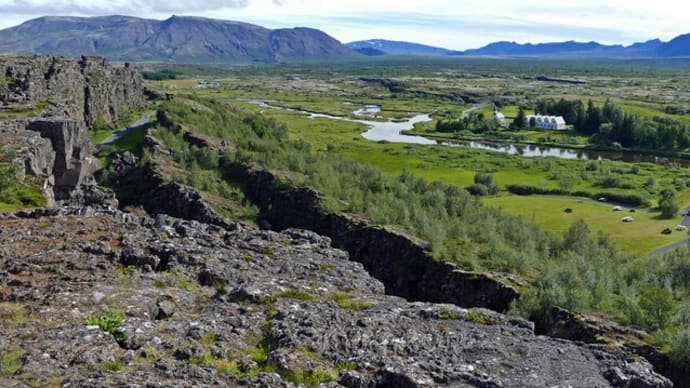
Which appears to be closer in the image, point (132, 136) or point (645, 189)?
point (132, 136)

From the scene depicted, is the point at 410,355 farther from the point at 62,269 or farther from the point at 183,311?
the point at 62,269

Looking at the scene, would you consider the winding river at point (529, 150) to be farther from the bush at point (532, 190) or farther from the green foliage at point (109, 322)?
the green foliage at point (109, 322)

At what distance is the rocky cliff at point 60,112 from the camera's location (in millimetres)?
42062

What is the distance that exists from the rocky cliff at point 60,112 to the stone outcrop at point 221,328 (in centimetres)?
1315

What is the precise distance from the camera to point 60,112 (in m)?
61.2

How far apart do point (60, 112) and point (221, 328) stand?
4710 cm

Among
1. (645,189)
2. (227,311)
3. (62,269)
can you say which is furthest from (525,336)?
(645,189)

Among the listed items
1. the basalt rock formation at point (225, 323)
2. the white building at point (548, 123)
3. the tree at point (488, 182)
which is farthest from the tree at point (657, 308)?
the white building at point (548, 123)

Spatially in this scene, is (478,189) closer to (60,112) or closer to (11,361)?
(60,112)

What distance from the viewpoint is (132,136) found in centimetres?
8781

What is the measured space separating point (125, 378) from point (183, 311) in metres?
5.54

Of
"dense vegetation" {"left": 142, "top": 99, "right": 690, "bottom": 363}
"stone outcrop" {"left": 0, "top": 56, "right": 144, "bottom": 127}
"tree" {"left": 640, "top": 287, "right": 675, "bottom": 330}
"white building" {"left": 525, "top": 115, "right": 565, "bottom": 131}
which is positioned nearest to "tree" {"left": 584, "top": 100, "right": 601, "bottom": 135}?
"white building" {"left": 525, "top": 115, "right": 565, "bottom": 131}

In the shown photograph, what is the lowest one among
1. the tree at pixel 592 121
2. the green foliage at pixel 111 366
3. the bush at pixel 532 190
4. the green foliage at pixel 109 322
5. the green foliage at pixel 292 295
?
the bush at pixel 532 190

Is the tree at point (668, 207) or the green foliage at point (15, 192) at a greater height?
the green foliage at point (15, 192)
